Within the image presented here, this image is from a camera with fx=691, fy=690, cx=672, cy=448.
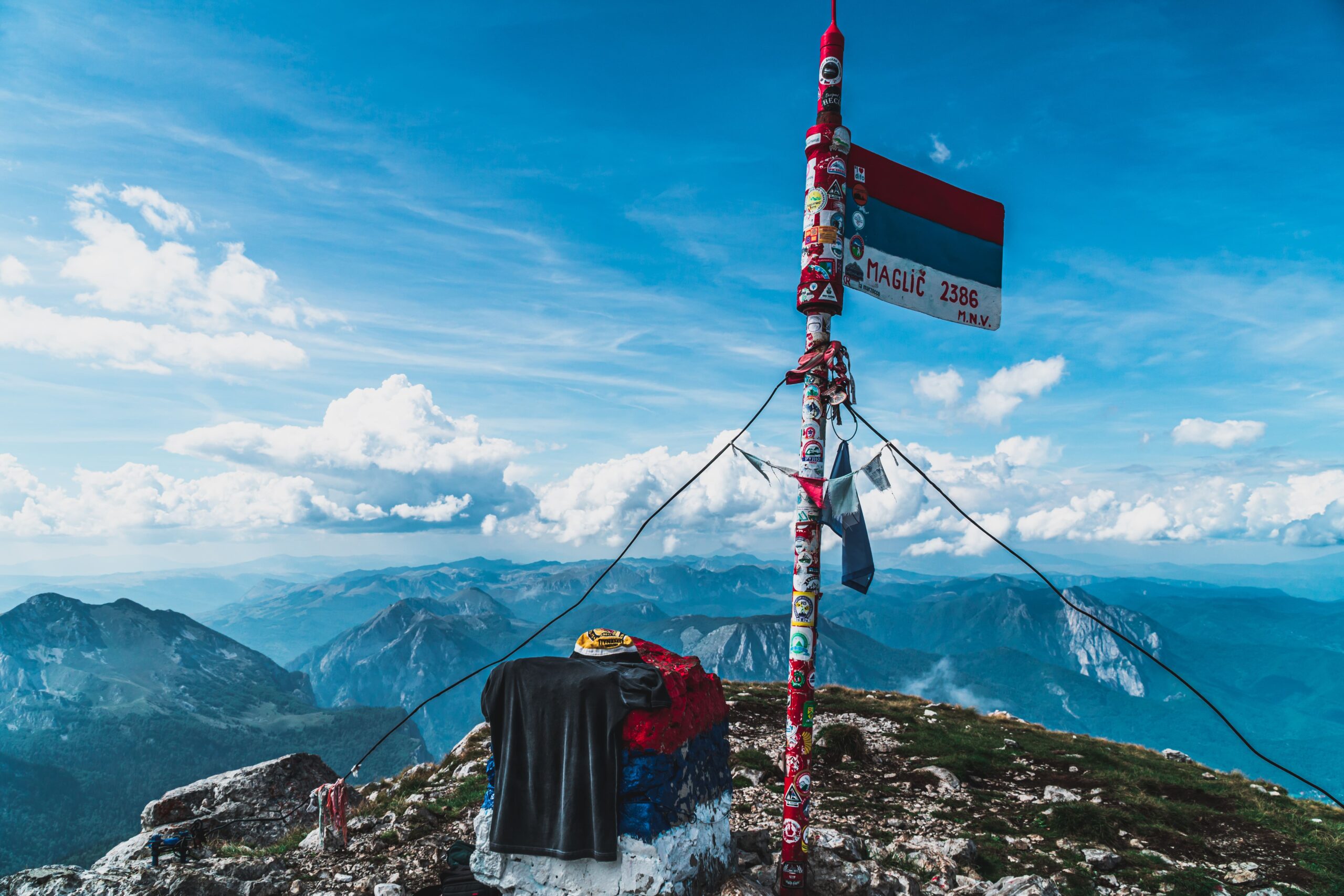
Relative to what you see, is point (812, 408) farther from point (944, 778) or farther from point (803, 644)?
point (944, 778)

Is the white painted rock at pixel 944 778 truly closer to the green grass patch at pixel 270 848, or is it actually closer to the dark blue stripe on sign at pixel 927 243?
the dark blue stripe on sign at pixel 927 243

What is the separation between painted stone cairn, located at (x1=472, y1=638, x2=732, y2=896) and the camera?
7730 mm

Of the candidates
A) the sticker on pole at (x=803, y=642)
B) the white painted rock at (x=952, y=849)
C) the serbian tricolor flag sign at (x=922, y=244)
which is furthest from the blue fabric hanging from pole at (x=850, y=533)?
the white painted rock at (x=952, y=849)

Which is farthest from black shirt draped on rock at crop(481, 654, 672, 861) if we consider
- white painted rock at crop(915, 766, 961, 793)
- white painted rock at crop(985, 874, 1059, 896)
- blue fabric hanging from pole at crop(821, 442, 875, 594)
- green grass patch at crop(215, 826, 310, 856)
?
white painted rock at crop(915, 766, 961, 793)

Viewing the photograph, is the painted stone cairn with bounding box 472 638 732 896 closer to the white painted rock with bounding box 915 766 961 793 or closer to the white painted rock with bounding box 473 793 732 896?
the white painted rock with bounding box 473 793 732 896

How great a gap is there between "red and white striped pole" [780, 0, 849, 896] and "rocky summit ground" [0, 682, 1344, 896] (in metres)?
1.01

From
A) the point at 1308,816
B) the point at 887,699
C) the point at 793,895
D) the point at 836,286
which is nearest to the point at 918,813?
the point at 793,895

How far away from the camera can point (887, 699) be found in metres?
27.2

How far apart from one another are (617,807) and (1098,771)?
15144 mm

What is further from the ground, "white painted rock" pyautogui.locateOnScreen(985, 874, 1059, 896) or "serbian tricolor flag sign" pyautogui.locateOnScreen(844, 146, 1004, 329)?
"serbian tricolor flag sign" pyautogui.locateOnScreen(844, 146, 1004, 329)

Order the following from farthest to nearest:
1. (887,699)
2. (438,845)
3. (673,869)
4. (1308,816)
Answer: (887,699) < (1308,816) < (438,845) < (673,869)

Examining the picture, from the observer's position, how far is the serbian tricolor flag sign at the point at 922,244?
8.35m

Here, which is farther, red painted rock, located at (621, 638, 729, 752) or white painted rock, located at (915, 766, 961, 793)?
white painted rock, located at (915, 766, 961, 793)

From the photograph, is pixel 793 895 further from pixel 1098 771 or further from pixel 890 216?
pixel 1098 771
